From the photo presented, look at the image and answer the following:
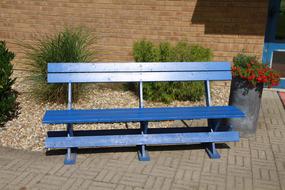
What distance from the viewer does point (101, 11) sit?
741 cm

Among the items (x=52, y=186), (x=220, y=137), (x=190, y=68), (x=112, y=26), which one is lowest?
(x=52, y=186)

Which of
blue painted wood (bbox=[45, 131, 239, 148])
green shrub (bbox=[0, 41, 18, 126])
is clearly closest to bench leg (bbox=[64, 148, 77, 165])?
blue painted wood (bbox=[45, 131, 239, 148])

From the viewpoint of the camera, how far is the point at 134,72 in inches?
165

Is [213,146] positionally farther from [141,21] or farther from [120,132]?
[141,21]

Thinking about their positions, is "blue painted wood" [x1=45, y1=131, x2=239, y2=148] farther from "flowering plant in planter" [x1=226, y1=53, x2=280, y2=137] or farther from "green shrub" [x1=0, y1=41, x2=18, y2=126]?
"green shrub" [x1=0, y1=41, x2=18, y2=126]

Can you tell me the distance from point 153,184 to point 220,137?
112cm

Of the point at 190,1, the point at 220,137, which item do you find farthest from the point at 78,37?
the point at 220,137

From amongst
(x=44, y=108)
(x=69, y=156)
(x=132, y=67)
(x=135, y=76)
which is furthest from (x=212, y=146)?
(x=44, y=108)

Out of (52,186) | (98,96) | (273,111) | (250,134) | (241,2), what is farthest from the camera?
(241,2)

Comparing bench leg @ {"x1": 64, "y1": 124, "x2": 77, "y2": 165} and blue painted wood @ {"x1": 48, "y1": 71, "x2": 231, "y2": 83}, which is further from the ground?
blue painted wood @ {"x1": 48, "y1": 71, "x2": 231, "y2": 83}

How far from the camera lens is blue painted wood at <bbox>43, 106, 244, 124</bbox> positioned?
3564mm

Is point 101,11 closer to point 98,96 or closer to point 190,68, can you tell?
point 98,96

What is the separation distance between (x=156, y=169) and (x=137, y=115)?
0.62 metres

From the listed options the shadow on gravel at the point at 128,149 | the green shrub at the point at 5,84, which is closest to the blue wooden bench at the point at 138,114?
the shadow on gravel at the point at 128,149
